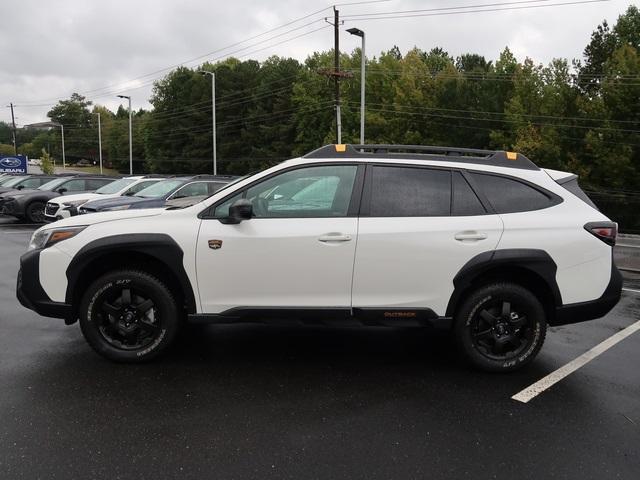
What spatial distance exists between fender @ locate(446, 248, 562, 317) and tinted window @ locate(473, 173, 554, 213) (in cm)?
37

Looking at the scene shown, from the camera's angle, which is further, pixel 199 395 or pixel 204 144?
pixel 204 144

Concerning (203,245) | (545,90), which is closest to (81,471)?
(203,245)

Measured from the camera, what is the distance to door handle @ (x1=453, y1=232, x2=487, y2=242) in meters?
4.29

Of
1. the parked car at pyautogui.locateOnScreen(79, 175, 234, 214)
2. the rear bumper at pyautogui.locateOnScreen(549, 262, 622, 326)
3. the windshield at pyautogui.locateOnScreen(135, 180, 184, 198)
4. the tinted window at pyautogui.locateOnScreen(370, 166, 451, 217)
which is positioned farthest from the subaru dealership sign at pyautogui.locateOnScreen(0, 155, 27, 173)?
the rear bumper at pyautogui.locateOnScreen(549, 262, 622, 326)

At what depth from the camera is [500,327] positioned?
176 inches

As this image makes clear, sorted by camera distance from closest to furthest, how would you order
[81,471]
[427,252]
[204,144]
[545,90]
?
[81,471] → [427,252] → [545,90] → [204,144]

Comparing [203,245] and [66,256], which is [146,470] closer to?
[203,245]

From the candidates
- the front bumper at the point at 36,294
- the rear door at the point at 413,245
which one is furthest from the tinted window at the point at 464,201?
the front bumper at the point at 36,294

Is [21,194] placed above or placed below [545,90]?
below

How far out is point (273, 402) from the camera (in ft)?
12.7

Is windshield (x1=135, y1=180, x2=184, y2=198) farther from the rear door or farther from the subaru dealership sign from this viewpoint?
the subaru dealership sign

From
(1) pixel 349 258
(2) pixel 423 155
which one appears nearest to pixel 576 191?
(2) pixel 423 155

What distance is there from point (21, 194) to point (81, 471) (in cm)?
1672

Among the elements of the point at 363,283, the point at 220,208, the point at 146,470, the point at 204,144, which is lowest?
the point at 146,470
